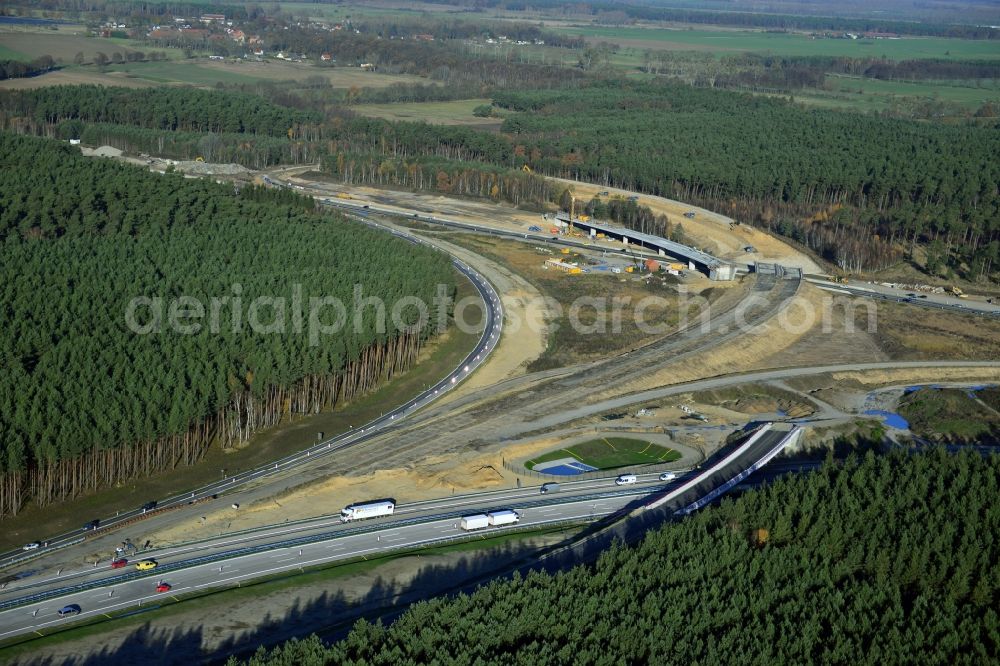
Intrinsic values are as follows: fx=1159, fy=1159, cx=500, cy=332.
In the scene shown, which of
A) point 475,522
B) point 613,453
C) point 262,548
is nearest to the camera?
point 262,548

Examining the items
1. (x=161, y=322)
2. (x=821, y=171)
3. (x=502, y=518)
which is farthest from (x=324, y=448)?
(x=821, y=171)

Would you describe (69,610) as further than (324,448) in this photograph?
No

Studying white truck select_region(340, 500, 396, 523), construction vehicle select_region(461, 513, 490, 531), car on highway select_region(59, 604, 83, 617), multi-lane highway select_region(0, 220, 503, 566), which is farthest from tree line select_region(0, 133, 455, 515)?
construction vehicle select_region(461, 513, 490, 531)

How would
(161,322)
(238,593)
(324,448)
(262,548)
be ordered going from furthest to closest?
(161,322) < (324,448) < (262,548) < (238,593)

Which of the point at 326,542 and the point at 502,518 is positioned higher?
the point at 502,518

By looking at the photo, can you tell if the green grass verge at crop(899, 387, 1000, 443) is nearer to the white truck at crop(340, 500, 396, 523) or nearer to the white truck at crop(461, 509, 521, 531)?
the white truck at crop(461, 509, 521, 531)

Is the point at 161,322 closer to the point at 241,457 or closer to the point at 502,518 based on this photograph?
the point at 241,457
